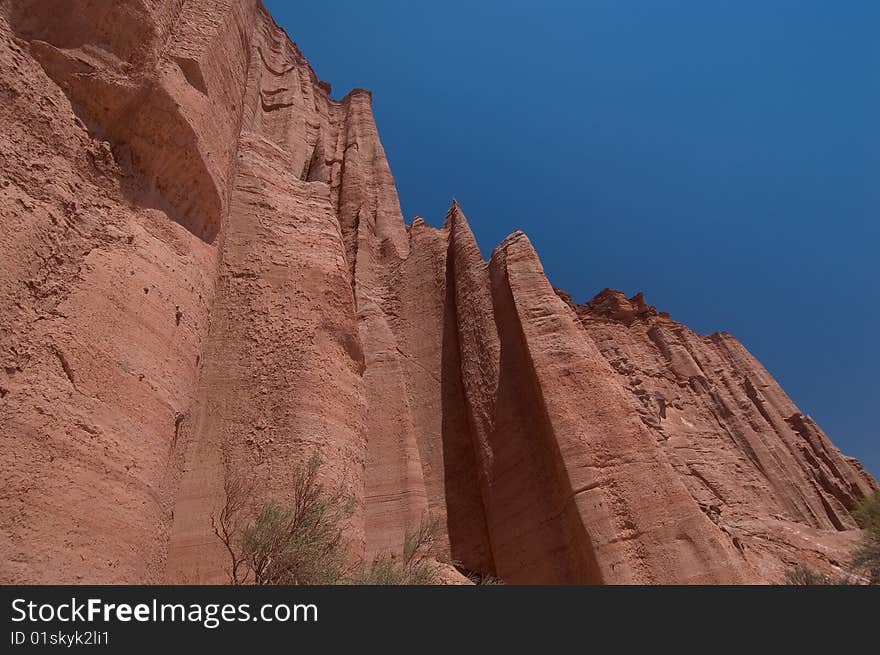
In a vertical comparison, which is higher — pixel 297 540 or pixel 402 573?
pixel 297 540

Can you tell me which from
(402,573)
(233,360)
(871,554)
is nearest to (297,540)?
(402,573)

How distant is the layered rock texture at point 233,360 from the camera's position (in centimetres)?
597

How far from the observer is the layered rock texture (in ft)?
19.6

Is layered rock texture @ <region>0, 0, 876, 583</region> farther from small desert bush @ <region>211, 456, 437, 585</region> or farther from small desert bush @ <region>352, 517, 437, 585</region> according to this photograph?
small desert bush @ <region>352, 517, 437, 585</region>

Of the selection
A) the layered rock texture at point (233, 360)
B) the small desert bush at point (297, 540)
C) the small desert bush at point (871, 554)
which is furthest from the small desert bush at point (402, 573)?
the small desert bush at point (871, 554)

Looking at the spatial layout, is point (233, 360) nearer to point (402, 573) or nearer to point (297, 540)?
point (297, 540)

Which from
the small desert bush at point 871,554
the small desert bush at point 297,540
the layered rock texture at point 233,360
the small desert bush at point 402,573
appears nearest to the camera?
the layered rock texture at point 233,360

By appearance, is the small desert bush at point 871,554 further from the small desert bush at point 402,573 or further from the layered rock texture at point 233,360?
the small desert bush at point 402,573

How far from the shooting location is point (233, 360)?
9.31 meters

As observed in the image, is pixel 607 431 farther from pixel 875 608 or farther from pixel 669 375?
pixel 669 375

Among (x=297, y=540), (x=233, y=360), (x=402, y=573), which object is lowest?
(x=402, y=573)

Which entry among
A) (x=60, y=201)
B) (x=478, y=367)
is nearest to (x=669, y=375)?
(x=478, y=367)

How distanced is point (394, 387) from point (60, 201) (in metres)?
7.65

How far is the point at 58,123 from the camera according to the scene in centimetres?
720
